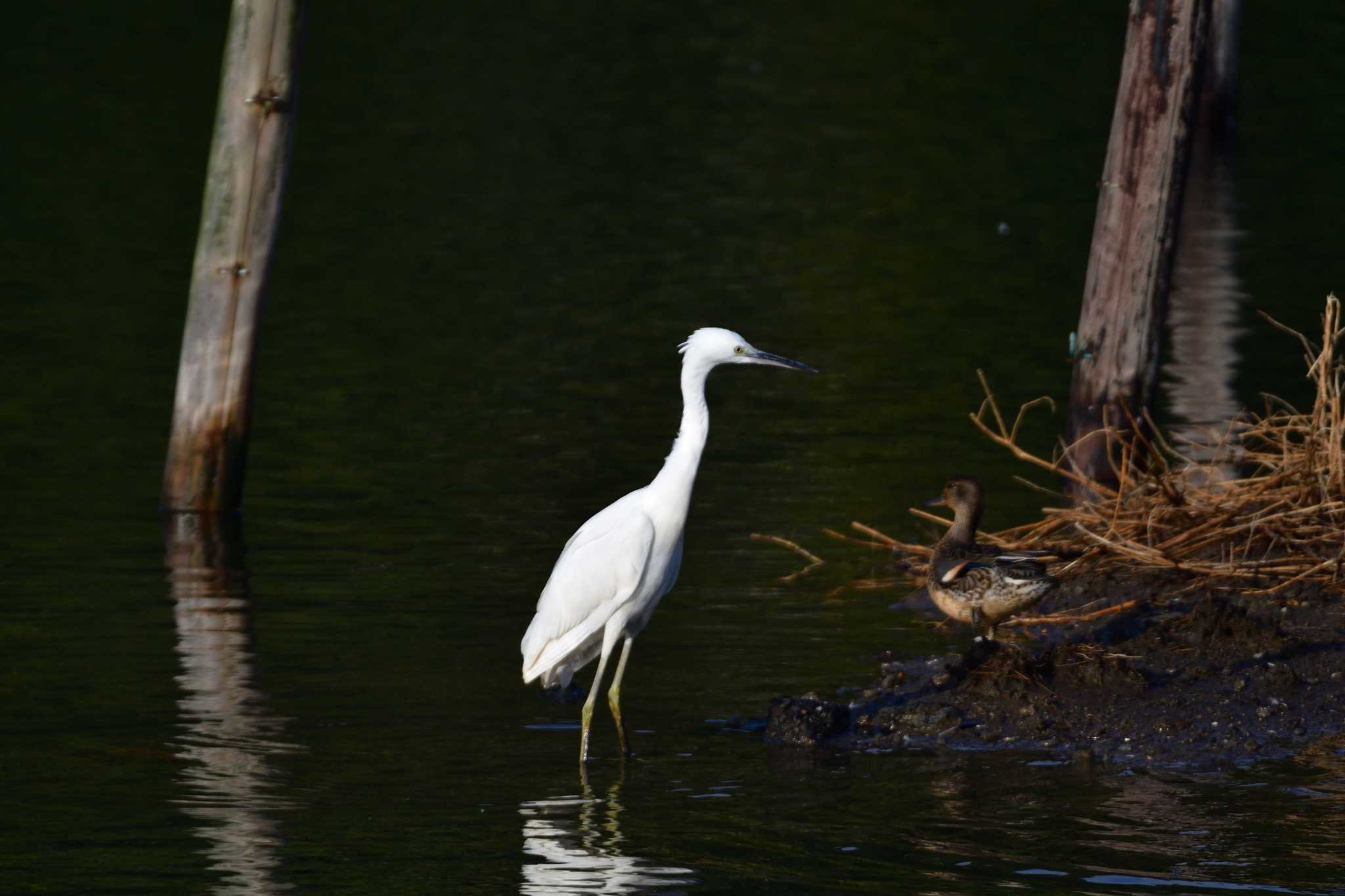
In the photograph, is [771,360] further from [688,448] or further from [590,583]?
[590,583]

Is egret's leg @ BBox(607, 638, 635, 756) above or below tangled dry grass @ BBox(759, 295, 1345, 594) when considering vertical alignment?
below

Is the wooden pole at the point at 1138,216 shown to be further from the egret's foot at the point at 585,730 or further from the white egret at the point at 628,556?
the egret's foot at the point at 585,730

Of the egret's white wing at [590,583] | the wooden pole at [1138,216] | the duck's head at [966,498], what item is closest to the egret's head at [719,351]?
the egret's white wing at [590,583]

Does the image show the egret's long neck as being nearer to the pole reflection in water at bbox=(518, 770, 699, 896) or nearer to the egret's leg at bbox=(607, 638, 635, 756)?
the egret's leg at bbox=(607, 638, 635, 756)

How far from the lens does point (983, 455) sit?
14.7 m

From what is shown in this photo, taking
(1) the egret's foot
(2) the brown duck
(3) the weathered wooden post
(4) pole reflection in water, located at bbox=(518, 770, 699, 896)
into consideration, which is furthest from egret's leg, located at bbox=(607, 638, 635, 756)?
(3) the weathered wooden post

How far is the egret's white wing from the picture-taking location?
888 centimetres

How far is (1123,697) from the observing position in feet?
29.6

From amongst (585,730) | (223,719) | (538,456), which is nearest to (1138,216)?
(538,456)

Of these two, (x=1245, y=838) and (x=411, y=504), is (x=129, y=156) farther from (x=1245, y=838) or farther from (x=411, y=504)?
(x=1245, y=838)

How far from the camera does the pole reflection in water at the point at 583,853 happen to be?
23.8ft

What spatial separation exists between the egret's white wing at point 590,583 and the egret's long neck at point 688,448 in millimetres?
153

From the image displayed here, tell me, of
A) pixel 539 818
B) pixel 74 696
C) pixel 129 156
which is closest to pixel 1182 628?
pixel 539 818

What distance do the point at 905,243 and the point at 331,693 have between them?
1490 cm
